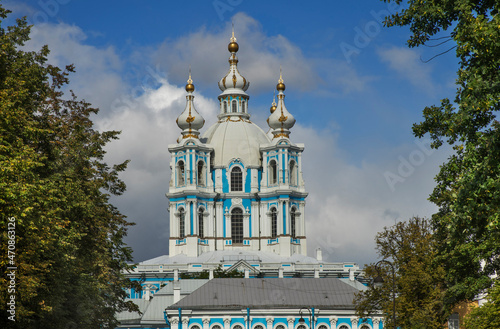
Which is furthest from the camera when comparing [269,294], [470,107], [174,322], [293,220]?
[293,220]

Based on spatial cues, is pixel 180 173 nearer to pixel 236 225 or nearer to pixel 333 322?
pixel 236 225

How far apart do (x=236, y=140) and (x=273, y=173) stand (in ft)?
18.8

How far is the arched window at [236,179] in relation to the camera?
336ft

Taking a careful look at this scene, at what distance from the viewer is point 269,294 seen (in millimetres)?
72125

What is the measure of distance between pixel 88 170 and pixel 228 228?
2627 inches

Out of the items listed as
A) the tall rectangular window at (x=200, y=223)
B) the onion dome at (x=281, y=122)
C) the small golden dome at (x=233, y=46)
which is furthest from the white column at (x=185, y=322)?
the small golden dome at (x=233, y=46)

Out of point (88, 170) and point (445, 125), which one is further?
point (88, 170)

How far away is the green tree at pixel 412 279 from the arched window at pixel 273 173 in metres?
55.0

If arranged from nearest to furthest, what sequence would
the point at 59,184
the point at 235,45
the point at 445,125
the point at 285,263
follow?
the point at 445,125 < the point at 59,184 < the point at 285,263 < the point at 235,45

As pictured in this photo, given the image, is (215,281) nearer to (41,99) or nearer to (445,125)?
(41,99)

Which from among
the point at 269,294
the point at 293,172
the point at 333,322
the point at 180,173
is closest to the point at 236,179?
the point at 180,173

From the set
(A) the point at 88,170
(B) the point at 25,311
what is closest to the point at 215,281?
(A) the point at 88,170

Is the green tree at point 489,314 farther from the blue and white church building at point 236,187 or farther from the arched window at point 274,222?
the arched window at point 274,222

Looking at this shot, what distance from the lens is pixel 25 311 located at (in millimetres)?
23781
